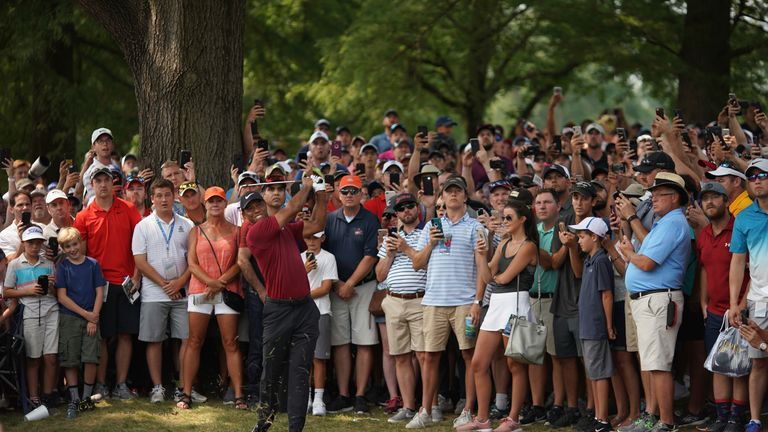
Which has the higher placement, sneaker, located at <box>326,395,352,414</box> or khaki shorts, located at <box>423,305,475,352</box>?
khaki shorts, located at <box>423,305,475,352</box>

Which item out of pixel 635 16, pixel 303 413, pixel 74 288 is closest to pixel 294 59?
pixel 635 16

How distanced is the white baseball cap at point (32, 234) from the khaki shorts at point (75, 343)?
892mm

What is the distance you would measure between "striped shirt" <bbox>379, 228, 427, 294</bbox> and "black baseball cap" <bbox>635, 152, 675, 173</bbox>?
7.67ft

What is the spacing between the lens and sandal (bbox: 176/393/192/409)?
11703mm

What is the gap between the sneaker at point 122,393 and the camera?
12.0 m

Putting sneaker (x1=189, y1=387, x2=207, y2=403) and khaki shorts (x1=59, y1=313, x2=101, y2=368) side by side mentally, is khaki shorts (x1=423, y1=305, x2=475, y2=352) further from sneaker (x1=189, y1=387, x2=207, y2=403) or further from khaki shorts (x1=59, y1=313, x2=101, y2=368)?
khaki shorts (x1=59, y1=313, x2=101, y2=368)

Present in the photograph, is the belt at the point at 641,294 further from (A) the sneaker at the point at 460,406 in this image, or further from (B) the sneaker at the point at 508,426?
(A) the sneaker at the point at 460,406

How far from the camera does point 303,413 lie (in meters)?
10.0

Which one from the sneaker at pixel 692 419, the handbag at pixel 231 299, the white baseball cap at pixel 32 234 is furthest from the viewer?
the handbag at pixel 231 299

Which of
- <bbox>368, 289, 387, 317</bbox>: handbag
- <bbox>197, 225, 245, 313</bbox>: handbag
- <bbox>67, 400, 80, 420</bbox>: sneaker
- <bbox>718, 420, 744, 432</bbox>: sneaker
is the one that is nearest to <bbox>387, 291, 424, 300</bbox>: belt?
<bbox>368, 289, 387, 317</bbox>: handbag

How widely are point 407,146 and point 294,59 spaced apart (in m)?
9.77

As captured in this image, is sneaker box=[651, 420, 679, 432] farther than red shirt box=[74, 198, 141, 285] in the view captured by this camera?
No

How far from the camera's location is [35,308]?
37.9 ft

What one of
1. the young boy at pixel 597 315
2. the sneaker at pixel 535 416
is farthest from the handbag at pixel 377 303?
the young boy at pixel 597 315
